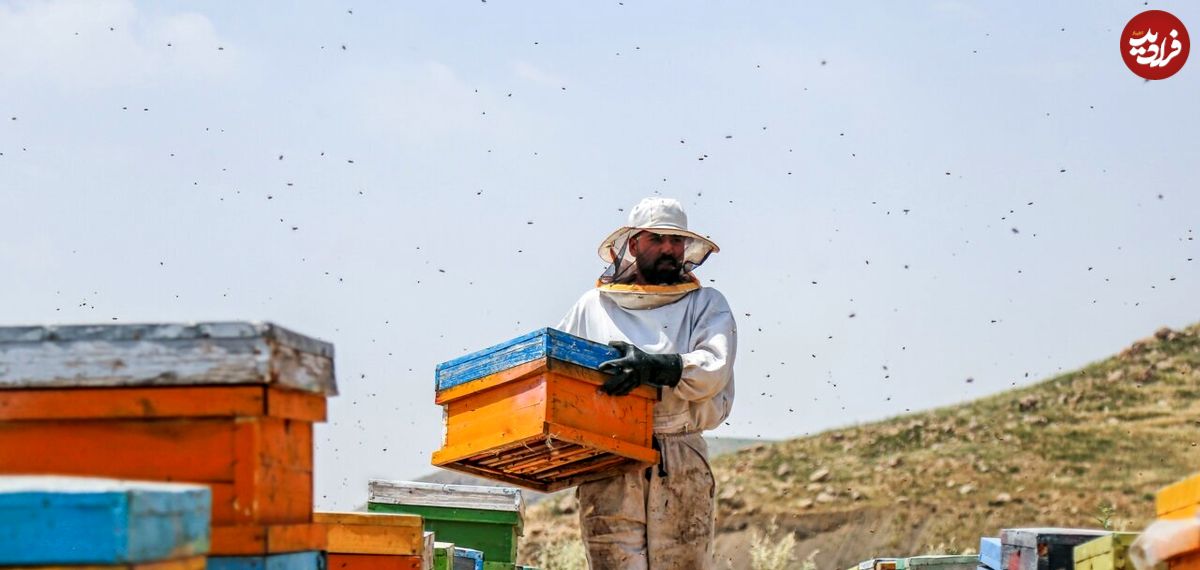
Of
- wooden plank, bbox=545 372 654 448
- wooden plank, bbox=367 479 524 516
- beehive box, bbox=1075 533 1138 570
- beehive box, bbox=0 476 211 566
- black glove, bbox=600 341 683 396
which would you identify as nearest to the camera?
beehive box, bbox=0 476 211 566

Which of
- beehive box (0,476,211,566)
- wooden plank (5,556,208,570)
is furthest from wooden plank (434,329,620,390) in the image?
beehive box (0,476,211,566)

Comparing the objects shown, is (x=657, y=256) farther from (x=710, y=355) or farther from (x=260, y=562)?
(x=260, y=562)

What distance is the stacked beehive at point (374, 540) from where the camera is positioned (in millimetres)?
6094

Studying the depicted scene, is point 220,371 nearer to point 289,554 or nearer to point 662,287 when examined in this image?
point 289,554

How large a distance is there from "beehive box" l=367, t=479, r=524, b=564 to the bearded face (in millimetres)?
1973

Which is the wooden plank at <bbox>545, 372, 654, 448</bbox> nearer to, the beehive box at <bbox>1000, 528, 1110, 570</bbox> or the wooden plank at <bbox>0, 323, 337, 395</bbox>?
the beehive box at <bbox>1000, 528, 1110, 570</bbox>

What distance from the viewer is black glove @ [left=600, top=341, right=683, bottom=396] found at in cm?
644

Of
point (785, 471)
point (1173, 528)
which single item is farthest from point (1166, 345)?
point (1173, 528)

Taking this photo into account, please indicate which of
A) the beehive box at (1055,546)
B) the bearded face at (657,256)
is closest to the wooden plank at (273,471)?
the bearded face at (657,256)

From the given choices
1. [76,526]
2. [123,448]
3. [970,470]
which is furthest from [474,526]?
[970,470]

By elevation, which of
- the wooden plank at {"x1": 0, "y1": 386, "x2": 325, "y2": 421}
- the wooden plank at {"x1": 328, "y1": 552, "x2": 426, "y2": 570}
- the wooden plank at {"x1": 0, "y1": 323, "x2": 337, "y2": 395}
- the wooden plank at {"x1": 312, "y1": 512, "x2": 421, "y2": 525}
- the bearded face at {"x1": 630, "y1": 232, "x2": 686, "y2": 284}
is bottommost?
the wooden plank at {"x1": 328, "y1": 552, "x2": 426, "y2": 570}

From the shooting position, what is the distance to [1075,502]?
23.6 m

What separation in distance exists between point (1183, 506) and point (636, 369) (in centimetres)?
250

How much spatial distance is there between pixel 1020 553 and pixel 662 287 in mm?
1972
